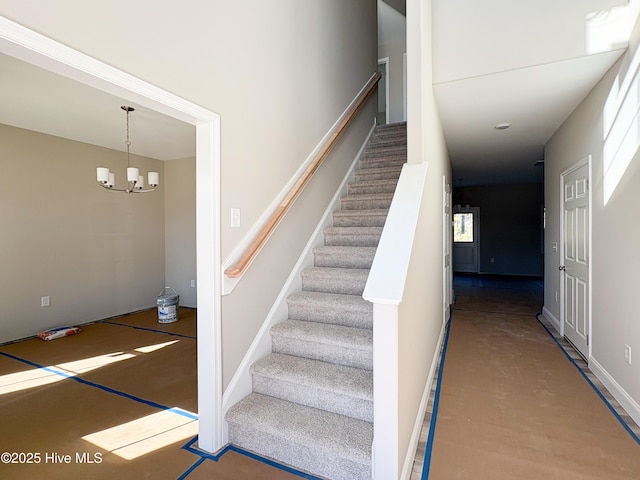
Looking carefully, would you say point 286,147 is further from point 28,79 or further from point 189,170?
point 189,170

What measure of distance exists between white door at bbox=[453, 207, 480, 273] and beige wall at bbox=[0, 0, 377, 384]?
712cm

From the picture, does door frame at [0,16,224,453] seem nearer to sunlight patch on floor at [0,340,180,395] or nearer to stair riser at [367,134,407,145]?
sunlight patch on floor at [0,340,180,395]

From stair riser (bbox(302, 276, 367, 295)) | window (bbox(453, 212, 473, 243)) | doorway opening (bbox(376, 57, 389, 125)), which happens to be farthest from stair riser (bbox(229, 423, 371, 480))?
window (bbox(453, 212, 473, 243))

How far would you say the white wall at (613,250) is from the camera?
2.18m

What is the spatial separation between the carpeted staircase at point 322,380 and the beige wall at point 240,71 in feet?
0.86

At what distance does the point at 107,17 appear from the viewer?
134 centimetres

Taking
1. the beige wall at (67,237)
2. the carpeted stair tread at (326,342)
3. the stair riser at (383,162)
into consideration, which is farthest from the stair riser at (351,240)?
the beige wall at (67,237)

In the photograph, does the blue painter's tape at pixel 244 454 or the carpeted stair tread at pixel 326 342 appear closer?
the blue painter's tape at pixel 244 454

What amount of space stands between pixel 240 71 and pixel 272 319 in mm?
1759

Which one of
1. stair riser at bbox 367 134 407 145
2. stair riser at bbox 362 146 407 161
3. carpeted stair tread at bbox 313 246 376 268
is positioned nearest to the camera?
carpeted stair tread at bbox 313 246 376 268

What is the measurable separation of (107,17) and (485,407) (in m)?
3.14

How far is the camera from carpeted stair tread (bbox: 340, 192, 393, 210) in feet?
11.4

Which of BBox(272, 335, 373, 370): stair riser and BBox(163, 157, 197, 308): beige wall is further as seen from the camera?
BBox(163, 157, 197, 308): beige wall

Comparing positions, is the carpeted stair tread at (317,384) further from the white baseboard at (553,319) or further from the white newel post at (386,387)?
the white baseboard at (553,319)
